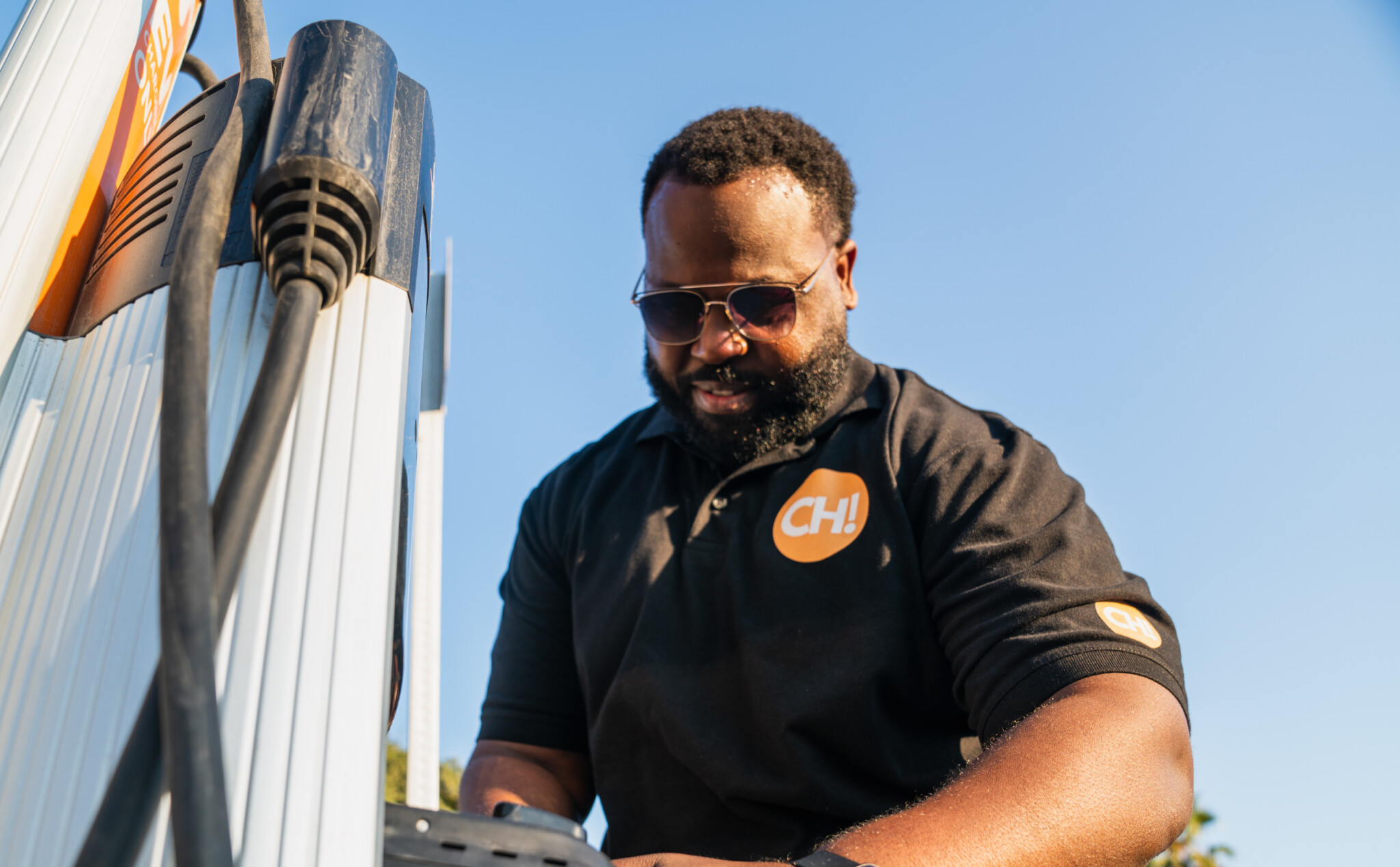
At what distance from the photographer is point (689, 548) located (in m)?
1.90

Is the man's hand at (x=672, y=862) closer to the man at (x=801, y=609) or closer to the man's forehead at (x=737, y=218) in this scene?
the man at (x=801, y=609)

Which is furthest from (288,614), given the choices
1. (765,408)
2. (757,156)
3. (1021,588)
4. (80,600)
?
(757,156)

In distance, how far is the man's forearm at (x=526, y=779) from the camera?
6.28ft

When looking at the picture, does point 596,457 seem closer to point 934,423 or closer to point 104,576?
point 934,423

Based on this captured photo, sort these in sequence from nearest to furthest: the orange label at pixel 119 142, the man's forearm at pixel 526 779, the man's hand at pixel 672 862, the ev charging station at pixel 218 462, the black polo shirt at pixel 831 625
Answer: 1. the ev charging station at pixel 218 462
2. the orange label at pixel 119 142
3. the man's hand at pixel 672 862
4. the black polo shirt at pixel 831 625
5. the man's forearm at pixel 526 779

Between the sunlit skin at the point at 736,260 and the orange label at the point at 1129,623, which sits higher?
the sunlit skin at the point at 736,260

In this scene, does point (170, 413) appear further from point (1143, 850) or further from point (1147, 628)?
point (1147, 628)

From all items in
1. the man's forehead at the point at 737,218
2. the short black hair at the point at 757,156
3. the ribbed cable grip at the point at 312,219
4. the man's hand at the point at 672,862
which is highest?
the short black hair at the point at 757,156

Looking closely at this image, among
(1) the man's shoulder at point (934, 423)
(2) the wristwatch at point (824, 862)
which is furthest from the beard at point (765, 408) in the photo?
(2) the wristwatch at point (824, 862)

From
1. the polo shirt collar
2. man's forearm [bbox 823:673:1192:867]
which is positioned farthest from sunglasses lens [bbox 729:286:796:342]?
man's forearm [bbox 823:673:1192:867]

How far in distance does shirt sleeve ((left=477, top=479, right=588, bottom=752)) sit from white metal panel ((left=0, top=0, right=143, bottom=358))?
158 cm

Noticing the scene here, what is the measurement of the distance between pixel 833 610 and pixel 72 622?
1355mm

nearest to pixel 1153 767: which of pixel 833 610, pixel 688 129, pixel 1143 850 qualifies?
pixel 1143 850

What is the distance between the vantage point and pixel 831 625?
168 centimetres
